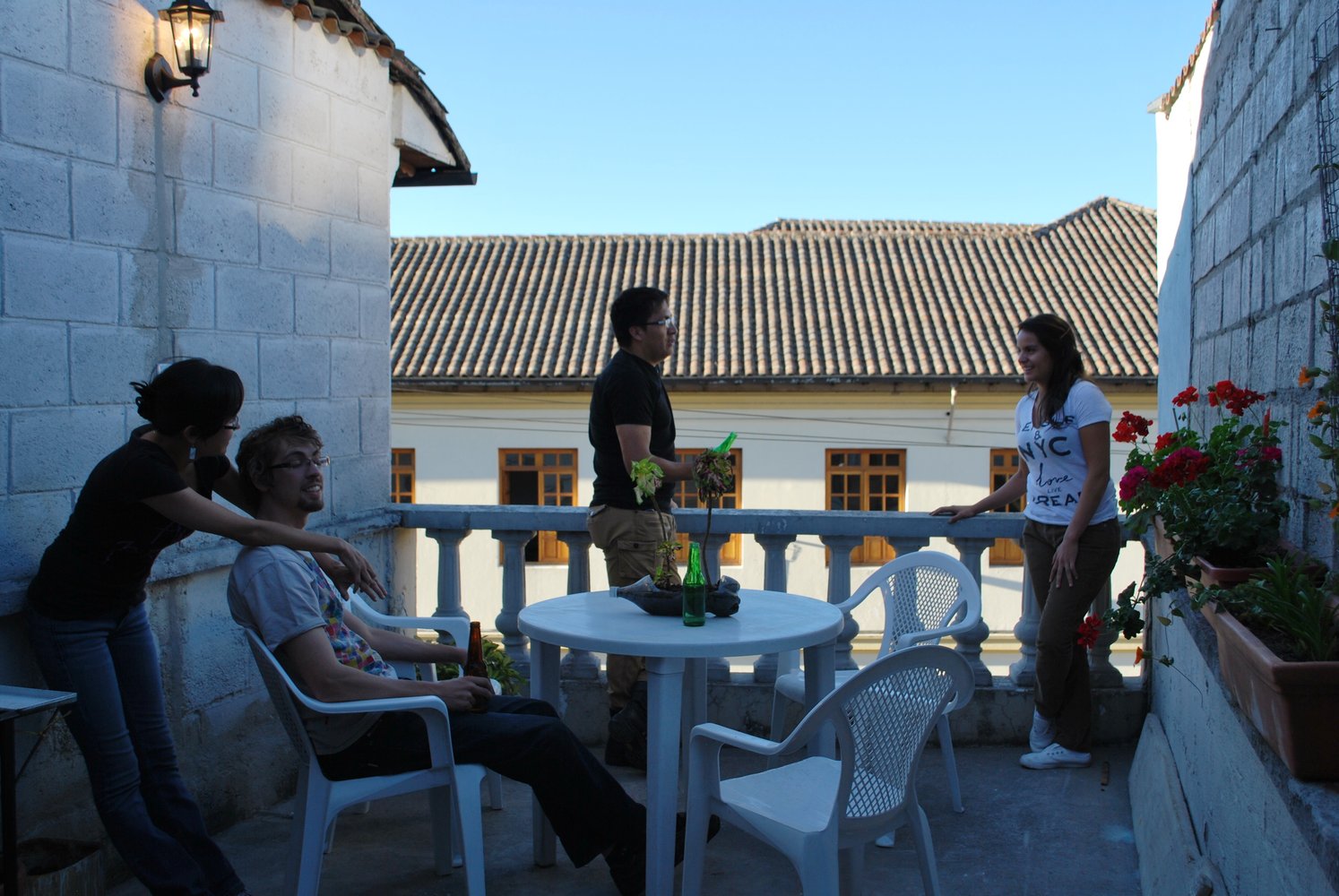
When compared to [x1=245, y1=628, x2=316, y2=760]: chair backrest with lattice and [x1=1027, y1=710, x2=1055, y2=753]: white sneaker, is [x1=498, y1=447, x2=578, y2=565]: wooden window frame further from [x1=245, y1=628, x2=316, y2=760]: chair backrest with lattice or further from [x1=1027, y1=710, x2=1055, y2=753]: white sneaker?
[x1=245, y1=628, x2=316, y2=760]: chair backrest with lattice

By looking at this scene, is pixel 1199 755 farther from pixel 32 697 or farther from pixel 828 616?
pixel 32 697

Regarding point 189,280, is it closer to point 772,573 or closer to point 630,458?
point 630,458

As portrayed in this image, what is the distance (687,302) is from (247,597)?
17.8 metres

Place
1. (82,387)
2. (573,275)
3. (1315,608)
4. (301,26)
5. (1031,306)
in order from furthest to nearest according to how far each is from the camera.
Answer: (573,275) < (1031,306) < (301,26) < (82,387) < (1315,608)

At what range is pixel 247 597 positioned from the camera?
2826 millimetres

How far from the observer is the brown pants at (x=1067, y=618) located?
4.05 m

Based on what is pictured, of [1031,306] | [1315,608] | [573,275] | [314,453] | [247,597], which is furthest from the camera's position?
[573,275]

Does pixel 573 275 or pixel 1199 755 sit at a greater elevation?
pixel 573 275

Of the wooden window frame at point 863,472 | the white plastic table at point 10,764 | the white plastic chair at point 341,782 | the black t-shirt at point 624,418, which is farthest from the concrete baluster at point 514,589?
the wooden window frame at point 863,472

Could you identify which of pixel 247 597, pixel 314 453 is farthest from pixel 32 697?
pixel 314 453

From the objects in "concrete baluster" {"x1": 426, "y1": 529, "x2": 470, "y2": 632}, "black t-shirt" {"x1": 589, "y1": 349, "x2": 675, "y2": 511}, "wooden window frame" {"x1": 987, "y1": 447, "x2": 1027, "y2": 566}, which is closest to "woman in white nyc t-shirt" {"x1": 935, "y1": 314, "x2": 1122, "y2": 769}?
"black t-shirt" {"x1": 589, "y1": 349, "x2": 675, "y2": 511}

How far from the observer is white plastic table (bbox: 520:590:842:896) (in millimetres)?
3012

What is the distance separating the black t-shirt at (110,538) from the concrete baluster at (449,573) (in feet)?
6.36

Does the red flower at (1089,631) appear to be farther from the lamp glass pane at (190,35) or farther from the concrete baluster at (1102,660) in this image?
the lamp glass pane at (190,35)
